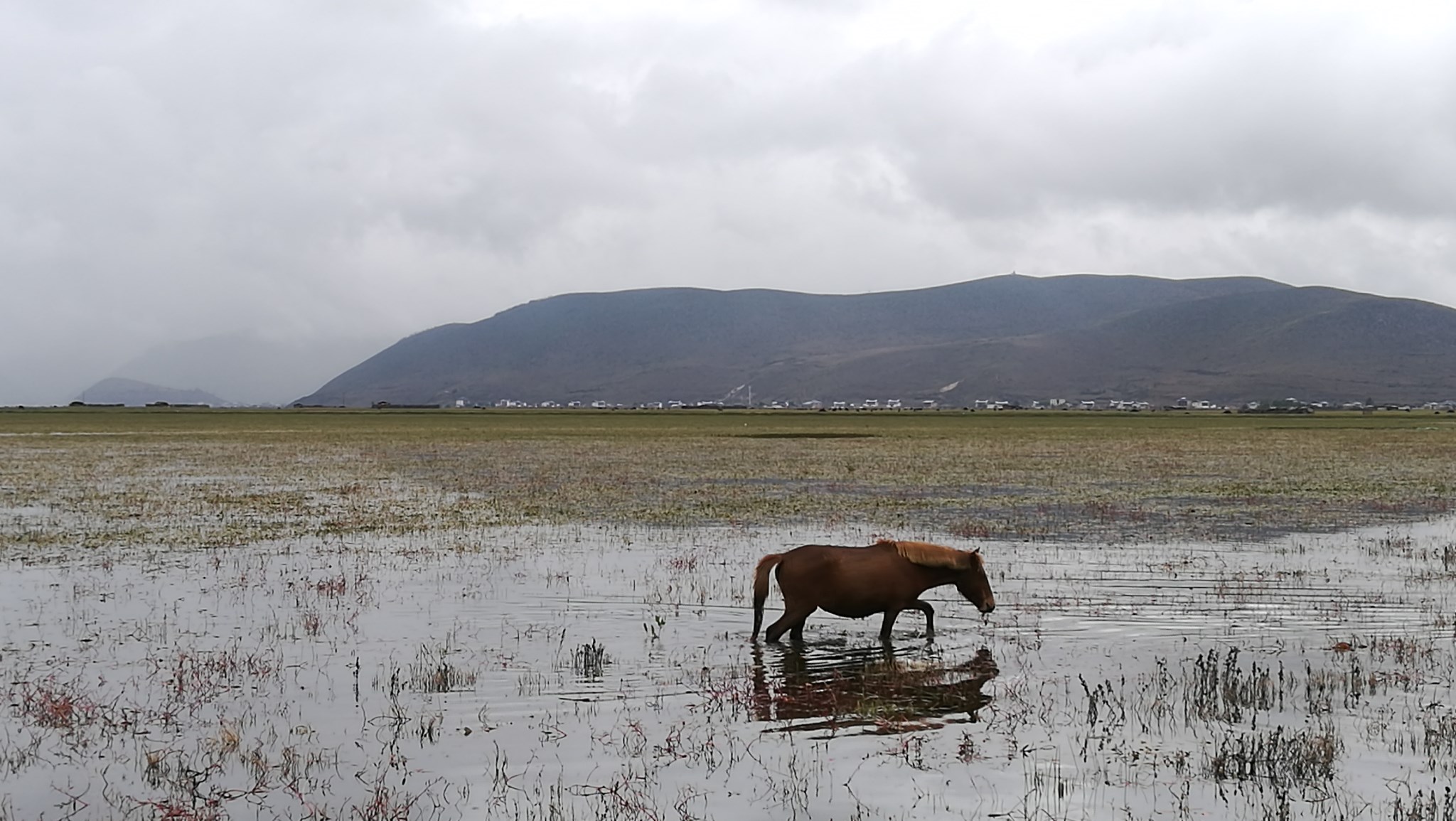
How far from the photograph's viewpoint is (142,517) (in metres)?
27.7

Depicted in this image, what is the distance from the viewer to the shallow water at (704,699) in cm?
859

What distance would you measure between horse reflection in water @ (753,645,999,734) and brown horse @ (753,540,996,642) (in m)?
0.42

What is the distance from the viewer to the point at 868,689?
11492mm

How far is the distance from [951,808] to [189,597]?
1238 cm

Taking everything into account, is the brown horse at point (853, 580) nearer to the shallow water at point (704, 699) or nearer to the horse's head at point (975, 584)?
the horse's head at point (975, 584)

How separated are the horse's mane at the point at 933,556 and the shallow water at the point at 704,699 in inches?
34.2

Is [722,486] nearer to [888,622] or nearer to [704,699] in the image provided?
[888,622]

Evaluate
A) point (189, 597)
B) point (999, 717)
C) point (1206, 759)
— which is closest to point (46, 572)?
point (189, 597)

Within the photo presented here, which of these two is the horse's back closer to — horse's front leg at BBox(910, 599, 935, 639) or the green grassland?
horse's front leg at BBox(910, 599, 935, 639)

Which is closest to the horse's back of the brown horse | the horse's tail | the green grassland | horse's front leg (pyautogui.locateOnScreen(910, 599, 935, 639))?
the brown horse

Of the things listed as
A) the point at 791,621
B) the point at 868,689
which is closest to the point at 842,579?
the point at 791,621

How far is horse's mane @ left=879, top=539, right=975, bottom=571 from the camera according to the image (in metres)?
13.5

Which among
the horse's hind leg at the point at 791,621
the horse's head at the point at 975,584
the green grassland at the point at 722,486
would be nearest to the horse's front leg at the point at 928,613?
the horse's head at the point at 975,584

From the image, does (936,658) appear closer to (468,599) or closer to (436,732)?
(436,732)
